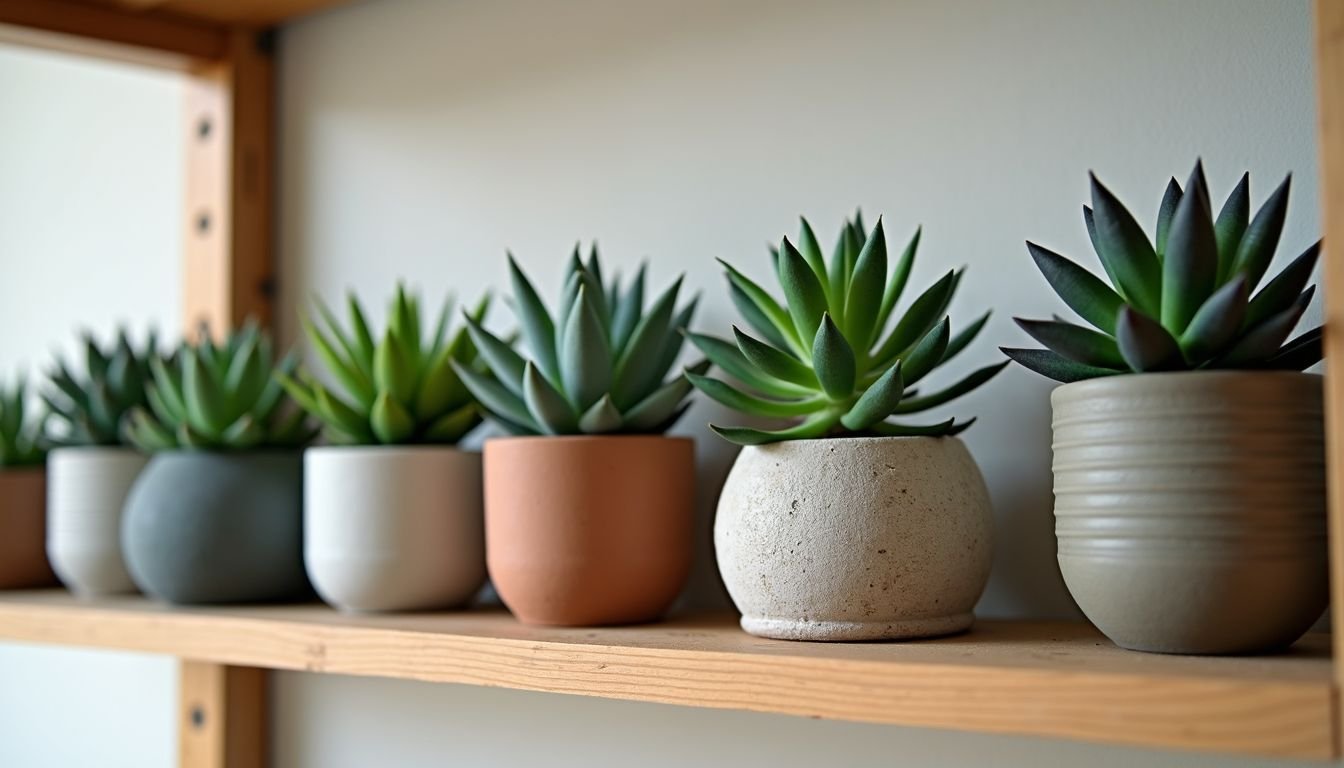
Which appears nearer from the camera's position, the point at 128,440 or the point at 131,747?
the point at 128,440

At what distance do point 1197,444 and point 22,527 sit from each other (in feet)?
2.47

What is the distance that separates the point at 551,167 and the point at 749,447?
0.31 m

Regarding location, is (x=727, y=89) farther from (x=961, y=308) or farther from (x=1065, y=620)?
(x=1065, y=620)

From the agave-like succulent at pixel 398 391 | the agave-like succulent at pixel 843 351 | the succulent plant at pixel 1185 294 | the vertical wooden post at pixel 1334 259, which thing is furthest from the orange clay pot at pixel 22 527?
the vertical wooden post at pixel 1334 259

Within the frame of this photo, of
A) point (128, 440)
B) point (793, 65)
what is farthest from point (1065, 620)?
point (128, 440)

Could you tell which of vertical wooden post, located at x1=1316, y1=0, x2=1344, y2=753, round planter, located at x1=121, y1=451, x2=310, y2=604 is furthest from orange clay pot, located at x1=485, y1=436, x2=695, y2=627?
vertical wooden post, located at x1=1316, y1=0, x2=1344, y2=753

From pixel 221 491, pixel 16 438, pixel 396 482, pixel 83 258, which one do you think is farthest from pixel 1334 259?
pixel 83 258

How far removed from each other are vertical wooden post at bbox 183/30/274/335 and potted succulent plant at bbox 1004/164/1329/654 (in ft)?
2.07

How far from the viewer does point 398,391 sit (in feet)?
2.28

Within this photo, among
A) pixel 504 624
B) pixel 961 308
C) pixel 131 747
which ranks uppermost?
pixel 961 308

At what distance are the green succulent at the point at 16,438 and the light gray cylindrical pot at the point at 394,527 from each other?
0.32 m

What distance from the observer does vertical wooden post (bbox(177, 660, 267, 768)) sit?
86 centimetres

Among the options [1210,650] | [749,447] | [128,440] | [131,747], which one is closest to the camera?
[1210,650]

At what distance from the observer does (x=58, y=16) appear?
855 mm
